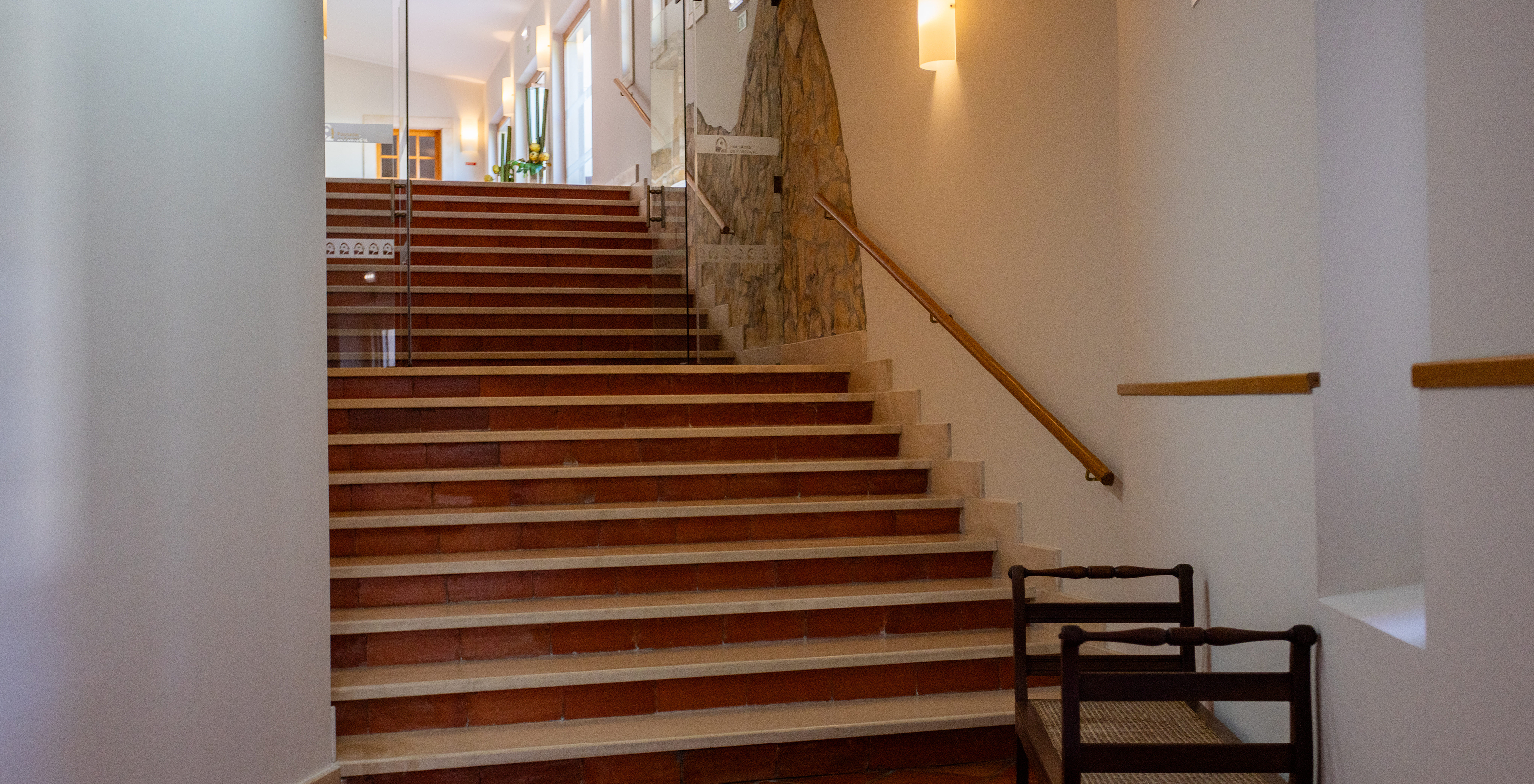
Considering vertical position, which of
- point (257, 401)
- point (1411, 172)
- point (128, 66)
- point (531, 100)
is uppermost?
point (531, 100)

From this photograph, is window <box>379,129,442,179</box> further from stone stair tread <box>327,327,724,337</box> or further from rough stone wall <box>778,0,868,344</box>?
rough stone wall <box>778,0,868,344</box>

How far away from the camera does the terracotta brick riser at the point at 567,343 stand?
6082 mm

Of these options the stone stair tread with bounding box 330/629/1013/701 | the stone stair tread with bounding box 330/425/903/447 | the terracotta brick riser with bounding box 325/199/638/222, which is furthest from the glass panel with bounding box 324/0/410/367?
the stone stair tread with bounding box 330/629/1013/701

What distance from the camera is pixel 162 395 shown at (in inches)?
90.4

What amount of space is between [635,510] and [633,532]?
8 cm

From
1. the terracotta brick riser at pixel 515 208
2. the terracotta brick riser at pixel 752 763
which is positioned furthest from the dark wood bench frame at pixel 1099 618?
the terracotta brick riser at pixel 515 208

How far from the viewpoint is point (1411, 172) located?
1785 millimetres

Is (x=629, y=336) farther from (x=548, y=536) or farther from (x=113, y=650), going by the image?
(x=113, y=650)

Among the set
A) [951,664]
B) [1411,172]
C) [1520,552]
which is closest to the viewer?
[1520,552]

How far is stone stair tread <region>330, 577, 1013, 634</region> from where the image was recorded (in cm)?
333

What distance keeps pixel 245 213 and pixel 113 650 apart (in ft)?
3.30

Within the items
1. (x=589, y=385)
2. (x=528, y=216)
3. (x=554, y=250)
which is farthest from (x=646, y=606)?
(x=528, y=216)

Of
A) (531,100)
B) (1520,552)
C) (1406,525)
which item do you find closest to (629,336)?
(1406,525)

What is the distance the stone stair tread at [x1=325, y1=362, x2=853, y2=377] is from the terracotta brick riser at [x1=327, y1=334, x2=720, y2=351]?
0.92 m
